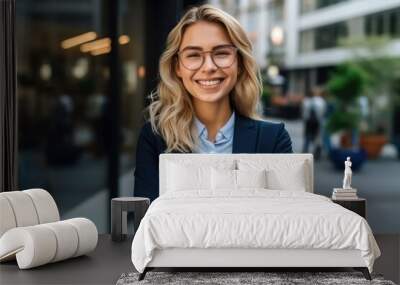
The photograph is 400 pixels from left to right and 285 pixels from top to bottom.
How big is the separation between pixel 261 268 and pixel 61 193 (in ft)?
9.43

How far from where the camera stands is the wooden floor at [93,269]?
5199mm

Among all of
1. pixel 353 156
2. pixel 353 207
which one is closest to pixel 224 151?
pixel 353 207

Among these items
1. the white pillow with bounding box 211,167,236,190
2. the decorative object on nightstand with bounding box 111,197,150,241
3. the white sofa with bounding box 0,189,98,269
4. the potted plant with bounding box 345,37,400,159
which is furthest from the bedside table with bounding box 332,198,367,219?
the potted plant with bounding box 345,37,400,159

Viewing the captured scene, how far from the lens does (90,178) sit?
820 centimetres

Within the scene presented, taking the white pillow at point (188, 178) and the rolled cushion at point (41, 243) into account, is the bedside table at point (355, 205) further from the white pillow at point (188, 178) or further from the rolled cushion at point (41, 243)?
the rolled cushion at point (41, 243)

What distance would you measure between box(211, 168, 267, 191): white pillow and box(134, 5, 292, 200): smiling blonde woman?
40 centimetres

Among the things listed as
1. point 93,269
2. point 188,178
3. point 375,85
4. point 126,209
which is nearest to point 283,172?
point 188,178

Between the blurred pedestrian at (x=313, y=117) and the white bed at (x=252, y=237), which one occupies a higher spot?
the blurred pedestrian at (x=313, y=117)

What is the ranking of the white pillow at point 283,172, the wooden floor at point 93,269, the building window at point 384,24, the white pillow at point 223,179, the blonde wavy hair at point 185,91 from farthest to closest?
the building window at point 384,24, the blonde wavy hair at point 185,91, the white pillow at point 283,172, the white pillow at point 223,179, the wooden floor at point 93,269

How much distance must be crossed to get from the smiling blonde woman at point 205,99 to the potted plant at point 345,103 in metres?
1.97

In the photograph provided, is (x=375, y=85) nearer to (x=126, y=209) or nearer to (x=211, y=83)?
(x=211, y=83)

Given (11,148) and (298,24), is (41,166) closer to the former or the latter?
(11,148)

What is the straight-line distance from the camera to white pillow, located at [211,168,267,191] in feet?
20.5

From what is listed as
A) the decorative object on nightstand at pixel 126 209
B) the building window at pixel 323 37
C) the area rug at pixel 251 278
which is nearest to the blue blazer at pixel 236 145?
the decorative object on nightstand at pixel 126 209
